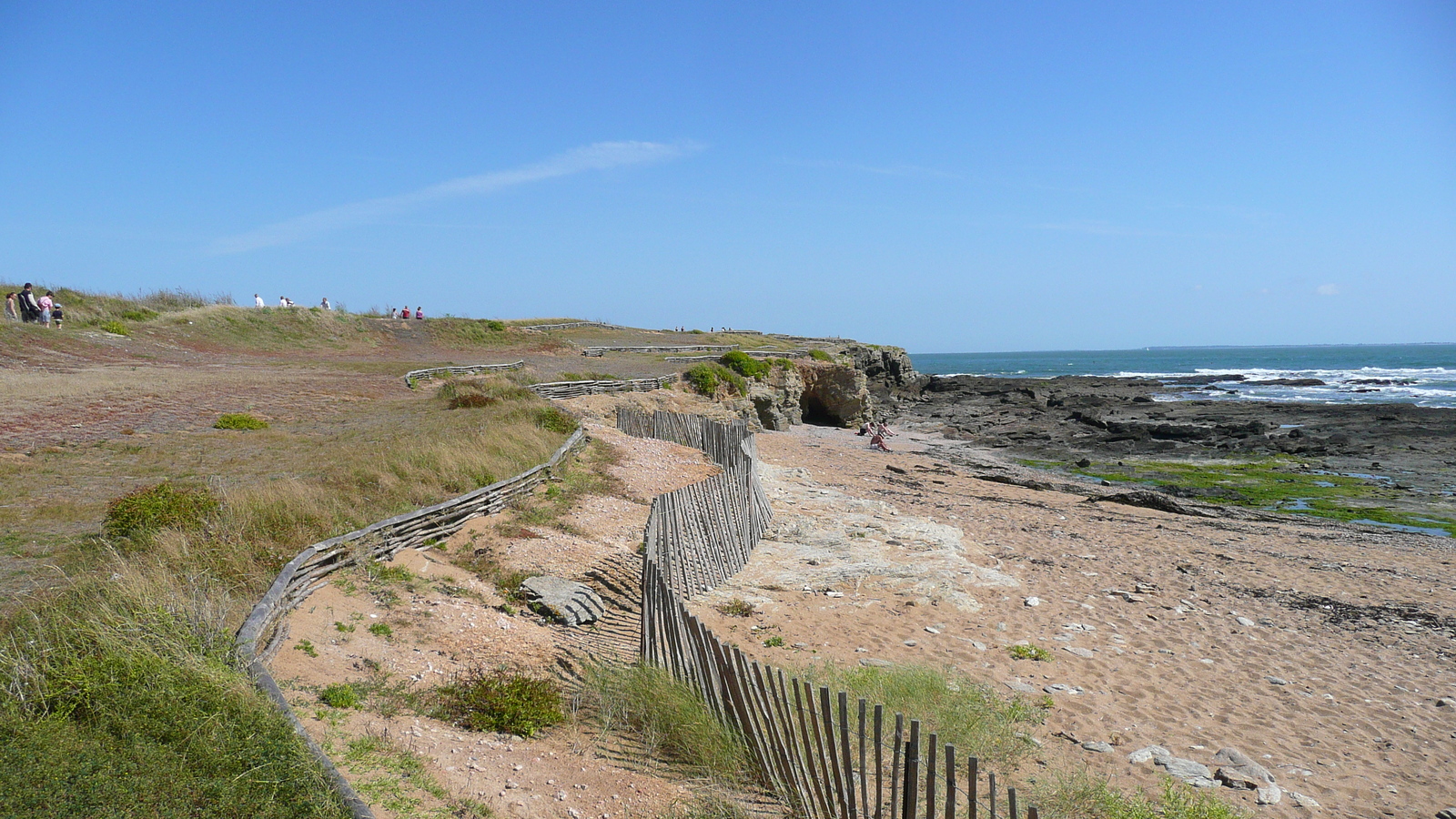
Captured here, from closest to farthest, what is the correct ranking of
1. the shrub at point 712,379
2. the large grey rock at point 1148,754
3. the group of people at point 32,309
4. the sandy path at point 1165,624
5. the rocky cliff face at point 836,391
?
1. the large grey rock at point 1148,754
2. the sandy path at point 1165,624
3. the group of people at point 32,309
4. the shrub at point 712,379
5. the rocky cliff face at point 836,391

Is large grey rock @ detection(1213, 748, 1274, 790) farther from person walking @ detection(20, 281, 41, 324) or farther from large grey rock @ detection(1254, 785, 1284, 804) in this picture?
person walking @ detection(20, 281, 41, 324)

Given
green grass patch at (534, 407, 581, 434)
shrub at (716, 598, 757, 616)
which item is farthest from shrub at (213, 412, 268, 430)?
shrub at (716, 598, 757, 616)

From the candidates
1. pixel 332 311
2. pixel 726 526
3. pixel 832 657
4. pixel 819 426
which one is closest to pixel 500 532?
→ pixel 726 526

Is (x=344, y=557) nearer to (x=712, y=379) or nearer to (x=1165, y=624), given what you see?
(x=1165, y=624)

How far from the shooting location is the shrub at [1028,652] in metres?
8.73

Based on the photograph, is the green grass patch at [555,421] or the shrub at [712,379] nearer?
the green grass patch at [555,421]

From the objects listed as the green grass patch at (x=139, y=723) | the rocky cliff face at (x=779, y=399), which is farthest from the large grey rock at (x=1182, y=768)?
the rocky cliff face at (x=779, y=399)

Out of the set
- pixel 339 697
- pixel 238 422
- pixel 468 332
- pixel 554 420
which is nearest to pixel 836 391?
pixel 468 332

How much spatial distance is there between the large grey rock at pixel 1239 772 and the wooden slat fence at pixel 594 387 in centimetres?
1761

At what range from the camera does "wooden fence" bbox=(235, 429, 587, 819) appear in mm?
4539

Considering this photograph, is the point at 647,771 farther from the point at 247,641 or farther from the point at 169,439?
the point at 169,439

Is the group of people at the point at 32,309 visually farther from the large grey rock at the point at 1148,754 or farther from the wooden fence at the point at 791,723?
the large grey rock at the point at 1148,754

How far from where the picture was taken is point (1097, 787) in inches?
222

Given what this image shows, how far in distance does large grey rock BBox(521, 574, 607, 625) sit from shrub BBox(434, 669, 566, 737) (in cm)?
197
